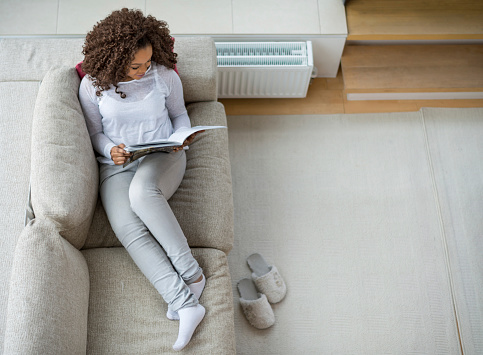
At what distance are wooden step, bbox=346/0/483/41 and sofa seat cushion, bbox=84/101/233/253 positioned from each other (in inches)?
40.0

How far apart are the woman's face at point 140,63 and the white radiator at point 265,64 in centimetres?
71

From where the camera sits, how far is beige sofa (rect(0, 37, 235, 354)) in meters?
1.51

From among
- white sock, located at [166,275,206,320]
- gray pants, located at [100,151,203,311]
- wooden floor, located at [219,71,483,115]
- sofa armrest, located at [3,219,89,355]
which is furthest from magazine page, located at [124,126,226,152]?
wooden floor, located at [219,71,483,115]

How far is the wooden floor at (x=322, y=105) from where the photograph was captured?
2.64m

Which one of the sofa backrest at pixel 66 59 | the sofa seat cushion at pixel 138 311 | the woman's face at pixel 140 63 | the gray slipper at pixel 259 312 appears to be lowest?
the gray slipper at pixel 259 312

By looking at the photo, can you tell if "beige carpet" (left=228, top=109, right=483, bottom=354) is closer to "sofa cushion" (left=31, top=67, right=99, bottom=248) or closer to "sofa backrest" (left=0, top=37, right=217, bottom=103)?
"sofa backrest" (left=0, top=37, right=217, bottom=103)

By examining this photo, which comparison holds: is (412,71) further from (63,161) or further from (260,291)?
(63,161)

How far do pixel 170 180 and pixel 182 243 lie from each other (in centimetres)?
26

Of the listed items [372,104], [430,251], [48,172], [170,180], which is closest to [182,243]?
[170,180]

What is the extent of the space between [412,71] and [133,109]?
64.5 inches

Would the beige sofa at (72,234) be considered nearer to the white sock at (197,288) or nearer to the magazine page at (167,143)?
the white sock at (197,288)

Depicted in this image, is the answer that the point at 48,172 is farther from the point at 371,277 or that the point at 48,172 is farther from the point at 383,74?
the point at 383,74

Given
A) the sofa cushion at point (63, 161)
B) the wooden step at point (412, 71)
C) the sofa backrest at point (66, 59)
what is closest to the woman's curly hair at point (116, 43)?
the sofa cushion at point (63, 161)

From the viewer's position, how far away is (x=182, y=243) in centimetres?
171
